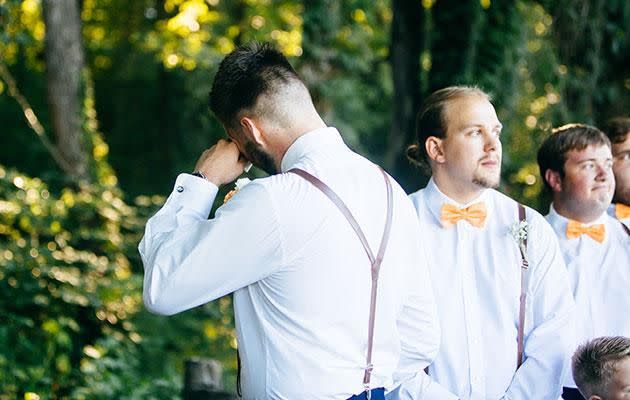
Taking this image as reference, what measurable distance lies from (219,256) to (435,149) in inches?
50.2

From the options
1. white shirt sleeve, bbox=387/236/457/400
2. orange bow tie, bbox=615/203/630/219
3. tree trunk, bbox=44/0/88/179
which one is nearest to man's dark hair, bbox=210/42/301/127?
white shirt sleeve, bbox=387/236/457/400

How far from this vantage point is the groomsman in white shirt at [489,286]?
333 cm

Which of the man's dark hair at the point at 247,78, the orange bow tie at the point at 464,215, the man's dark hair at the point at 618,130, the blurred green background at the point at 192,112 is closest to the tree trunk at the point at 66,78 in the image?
the blurred green background at the point at 192,112

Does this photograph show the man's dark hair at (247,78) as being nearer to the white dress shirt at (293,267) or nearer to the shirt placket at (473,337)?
the white dress shirt at (293,267)

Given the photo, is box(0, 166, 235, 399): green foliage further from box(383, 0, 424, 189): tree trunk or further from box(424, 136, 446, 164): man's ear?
box(424, 136, 446, 164): man's ear

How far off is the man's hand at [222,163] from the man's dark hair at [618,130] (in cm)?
203

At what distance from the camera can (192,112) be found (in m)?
14.0

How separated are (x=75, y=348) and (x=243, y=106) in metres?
6.02

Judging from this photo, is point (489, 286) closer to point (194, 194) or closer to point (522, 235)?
point (522, 235)

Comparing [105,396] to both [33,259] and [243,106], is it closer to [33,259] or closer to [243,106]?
[33,259]

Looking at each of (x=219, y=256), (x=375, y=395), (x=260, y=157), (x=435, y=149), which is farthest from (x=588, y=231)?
(x=219, y=256)

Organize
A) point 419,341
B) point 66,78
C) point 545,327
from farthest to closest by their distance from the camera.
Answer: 1. point 66,78
2. point 545,327
3. point 419,341

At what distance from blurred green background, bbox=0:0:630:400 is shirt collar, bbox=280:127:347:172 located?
2.58m

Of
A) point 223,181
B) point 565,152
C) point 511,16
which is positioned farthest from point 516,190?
point 223,181
